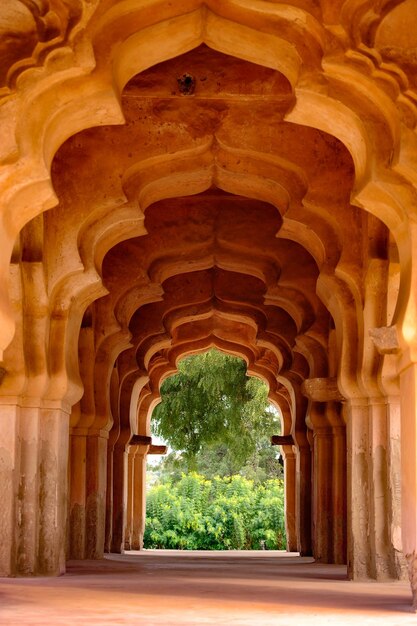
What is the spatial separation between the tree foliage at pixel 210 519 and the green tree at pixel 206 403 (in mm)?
1348

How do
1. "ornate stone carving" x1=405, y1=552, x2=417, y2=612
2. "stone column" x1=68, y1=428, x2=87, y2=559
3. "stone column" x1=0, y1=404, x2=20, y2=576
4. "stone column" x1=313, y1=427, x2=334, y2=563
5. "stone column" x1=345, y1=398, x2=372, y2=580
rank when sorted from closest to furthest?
"ornate stone carving" x1=405, y1=552, x2=417, y2=612 < "stone column" x1=0, y1=404, x2=20, y2=576 < "stone column" x1=345, y1=398, x2=372, y2=580 < "stone column" x1=68, y1=428, x2=87, y2=559 < "stone column" x1=313, y1=427, x2=334, y2=563

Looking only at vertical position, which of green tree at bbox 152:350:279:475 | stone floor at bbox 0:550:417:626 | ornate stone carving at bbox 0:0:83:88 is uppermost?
ornate stone carving at bbox 0:0:83:88

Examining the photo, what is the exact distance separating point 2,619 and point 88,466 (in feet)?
32.4

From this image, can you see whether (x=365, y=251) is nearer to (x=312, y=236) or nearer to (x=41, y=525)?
(x=312, y=236)

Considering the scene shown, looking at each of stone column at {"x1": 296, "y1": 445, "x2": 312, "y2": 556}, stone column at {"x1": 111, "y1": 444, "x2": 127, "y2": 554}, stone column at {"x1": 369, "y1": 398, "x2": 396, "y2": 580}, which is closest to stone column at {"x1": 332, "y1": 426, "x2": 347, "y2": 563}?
stone column at {"x1": 296, "y1": 445, "x2": 312, "y2": 556}

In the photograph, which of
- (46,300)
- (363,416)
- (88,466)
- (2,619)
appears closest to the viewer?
(2,619)

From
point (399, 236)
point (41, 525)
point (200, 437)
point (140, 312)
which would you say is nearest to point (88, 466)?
point (140, 312)

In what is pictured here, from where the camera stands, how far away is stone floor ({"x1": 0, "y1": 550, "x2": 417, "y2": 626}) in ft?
23.3

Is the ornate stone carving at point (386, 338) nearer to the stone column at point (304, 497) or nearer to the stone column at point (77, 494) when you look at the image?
the stone column at point (77, 494)

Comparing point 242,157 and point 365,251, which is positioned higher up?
point 242,157

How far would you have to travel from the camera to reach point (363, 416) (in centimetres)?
1256

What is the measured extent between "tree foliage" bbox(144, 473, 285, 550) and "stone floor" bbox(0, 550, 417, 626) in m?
16.9

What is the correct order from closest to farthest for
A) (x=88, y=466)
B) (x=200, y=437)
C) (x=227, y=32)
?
1. (x=227, y=32)
2. (x=88, y=466)
3. (x=200, y=437)

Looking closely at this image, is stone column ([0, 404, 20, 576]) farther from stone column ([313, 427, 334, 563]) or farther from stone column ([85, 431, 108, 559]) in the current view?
stone column ([313, 427, 334, 563])
